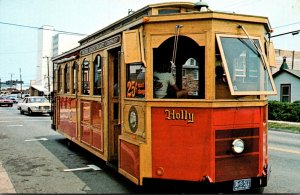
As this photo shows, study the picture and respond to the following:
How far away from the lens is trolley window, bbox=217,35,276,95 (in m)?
4.89

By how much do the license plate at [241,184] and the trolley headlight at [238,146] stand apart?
1.41ft

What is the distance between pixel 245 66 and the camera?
5.14 metres

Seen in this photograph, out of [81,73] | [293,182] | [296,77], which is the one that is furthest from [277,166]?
[296,77]

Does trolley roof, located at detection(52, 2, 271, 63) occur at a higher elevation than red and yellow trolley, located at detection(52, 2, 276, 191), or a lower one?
higher

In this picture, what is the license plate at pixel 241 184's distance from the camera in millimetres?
4955

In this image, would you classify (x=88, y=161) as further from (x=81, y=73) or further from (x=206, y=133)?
(x=206, y=133)

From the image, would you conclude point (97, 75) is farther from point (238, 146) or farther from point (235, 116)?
point (238, 146)

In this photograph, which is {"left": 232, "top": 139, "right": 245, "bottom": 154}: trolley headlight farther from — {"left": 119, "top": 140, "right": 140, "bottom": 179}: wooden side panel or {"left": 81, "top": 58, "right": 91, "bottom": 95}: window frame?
{"left": 81, "top": 58, "right": 91, "bottom": 95}: window frame

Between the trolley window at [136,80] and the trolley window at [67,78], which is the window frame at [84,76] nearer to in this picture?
the trolley window at [67,78]

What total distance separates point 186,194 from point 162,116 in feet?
3.79

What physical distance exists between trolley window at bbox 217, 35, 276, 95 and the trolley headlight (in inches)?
28.0

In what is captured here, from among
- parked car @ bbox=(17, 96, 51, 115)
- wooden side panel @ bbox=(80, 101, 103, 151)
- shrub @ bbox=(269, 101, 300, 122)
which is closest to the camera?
wooden side panel @ bbox=(80, 101, 103, 151)

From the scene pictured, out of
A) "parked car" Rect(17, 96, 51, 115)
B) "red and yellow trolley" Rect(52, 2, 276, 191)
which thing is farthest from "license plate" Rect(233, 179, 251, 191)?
"parked car" Rect(17, 96, 51, 115)

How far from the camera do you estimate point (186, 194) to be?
15.8 feet
